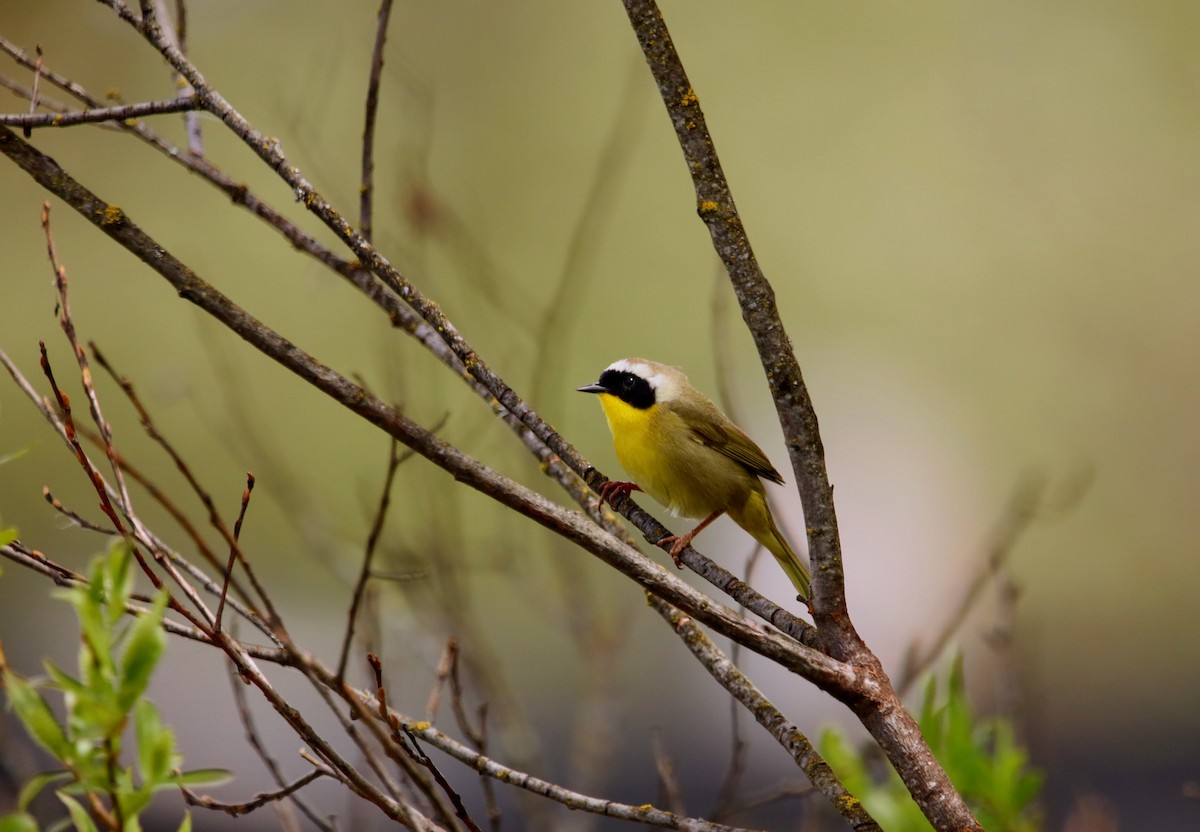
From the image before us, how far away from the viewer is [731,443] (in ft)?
7.29

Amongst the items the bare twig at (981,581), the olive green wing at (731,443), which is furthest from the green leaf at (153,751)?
the olive green wing at (731,443)

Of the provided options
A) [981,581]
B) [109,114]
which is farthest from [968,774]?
[109,114]

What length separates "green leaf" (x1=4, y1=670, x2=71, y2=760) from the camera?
0.66 m

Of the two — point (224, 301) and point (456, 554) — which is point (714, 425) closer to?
point (456, 554)

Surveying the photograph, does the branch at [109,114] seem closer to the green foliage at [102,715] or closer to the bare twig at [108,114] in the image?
the bare twig at [108,114]

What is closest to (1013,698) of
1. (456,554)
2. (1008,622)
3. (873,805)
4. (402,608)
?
(1008,622)

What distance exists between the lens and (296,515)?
2.44 metres

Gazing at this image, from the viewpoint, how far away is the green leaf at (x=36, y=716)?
66 centimetres

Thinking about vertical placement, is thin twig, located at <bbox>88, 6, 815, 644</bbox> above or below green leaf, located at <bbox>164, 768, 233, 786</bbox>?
above

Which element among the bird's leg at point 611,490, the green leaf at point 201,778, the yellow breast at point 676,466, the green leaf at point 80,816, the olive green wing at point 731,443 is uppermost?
the olive green wing at point 731,443

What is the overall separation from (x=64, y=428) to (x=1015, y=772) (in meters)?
1.40

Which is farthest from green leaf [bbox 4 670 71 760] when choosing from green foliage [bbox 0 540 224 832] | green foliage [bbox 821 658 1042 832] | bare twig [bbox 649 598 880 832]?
green foliage [bbox 821 658 1042 832]

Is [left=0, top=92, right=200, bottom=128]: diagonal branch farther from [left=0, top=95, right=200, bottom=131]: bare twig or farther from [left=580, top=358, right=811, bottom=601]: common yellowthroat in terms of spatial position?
[left=580, top=358, right=811, bottom=601]: common yellowthroat

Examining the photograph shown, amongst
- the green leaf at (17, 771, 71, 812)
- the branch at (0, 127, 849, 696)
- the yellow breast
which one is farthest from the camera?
the yellow breast
